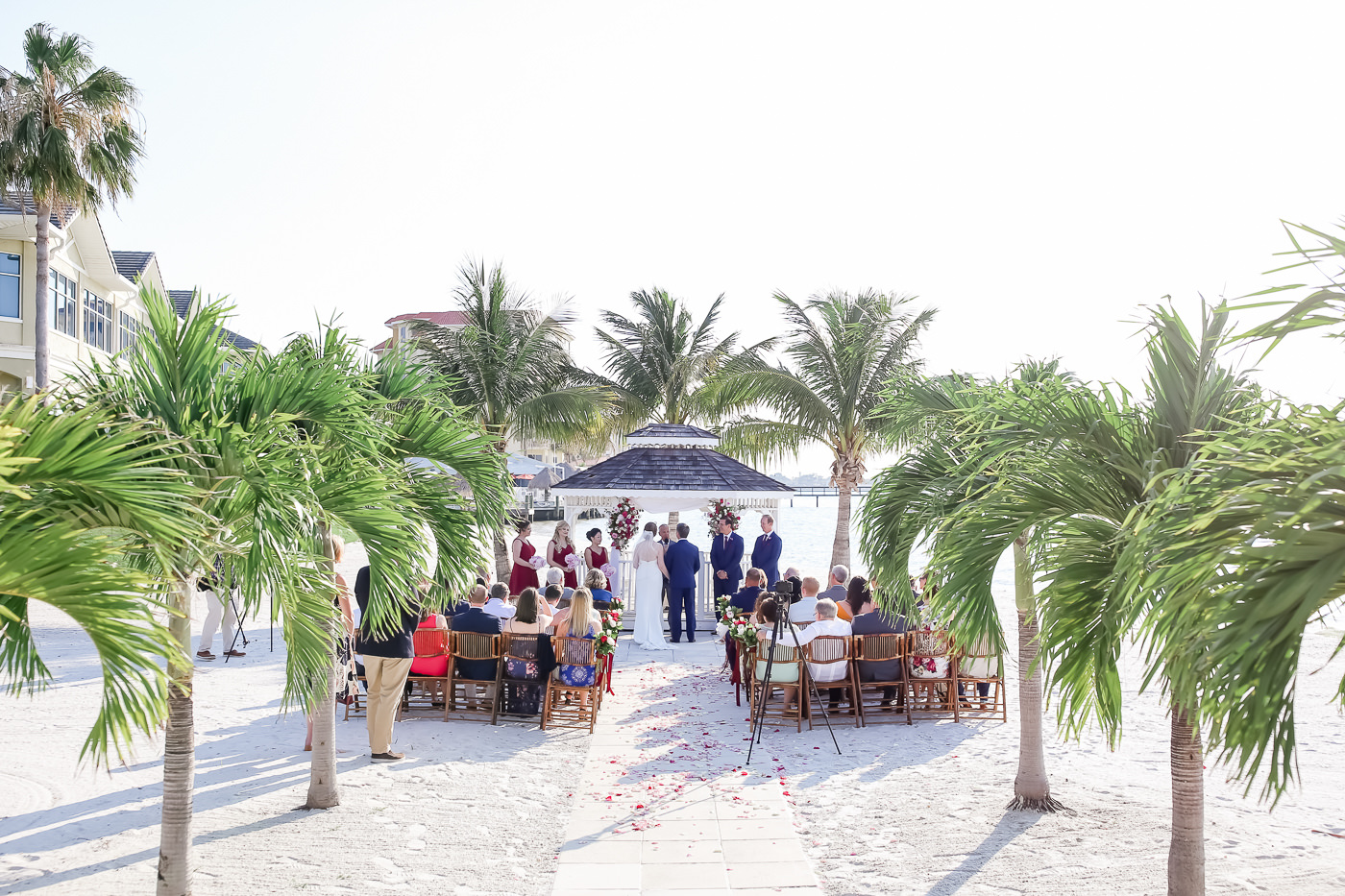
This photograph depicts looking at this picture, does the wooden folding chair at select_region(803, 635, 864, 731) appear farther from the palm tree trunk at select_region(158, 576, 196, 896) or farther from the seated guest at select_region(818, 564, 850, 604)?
the palm tree trunk at select_region(158, 576, 196, 896)

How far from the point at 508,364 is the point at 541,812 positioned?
14589 millimetres

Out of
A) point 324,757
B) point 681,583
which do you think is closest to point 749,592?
point 681,583

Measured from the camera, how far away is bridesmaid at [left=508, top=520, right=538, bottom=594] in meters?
14.2

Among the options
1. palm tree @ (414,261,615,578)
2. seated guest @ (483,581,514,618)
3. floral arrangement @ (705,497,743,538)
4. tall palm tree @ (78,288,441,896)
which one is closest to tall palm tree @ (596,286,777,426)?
palm tree @ (414,261,615,578)

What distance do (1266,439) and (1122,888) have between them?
13.2 feet

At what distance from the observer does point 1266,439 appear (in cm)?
298

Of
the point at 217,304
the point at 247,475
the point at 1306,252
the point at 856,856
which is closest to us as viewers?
the point at 1306,252

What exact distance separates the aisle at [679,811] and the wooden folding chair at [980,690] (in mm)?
2363

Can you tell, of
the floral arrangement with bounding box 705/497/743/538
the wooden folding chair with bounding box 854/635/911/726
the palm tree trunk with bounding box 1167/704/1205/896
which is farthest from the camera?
the floral arrangement with bounding box 705/497/743/538

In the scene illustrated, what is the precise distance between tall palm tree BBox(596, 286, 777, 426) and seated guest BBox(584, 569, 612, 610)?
1298 cm

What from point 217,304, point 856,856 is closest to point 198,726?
point 217,304

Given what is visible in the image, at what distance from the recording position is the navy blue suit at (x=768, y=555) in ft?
49.0

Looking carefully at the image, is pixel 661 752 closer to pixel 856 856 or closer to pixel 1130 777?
pixel 856 856

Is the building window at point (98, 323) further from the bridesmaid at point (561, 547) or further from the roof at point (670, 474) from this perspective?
the bridesmaid at point (561, 547)
